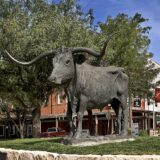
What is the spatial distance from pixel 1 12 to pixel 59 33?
13.9 ft

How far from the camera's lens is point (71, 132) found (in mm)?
12352

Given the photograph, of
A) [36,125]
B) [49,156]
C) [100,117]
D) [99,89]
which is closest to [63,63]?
[99,89]

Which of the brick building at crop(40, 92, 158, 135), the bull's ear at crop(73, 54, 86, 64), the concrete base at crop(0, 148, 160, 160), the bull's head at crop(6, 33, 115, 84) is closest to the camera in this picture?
the concrete base at crop(0, 148, 160, 160)

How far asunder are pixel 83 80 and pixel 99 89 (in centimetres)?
57

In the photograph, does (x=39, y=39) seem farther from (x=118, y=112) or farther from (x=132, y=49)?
(x=118, y=112)

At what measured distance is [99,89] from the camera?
1235 cm

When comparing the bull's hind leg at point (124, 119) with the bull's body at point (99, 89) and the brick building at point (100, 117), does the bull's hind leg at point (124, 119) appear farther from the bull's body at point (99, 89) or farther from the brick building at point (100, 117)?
the brick building at point (100, 117)

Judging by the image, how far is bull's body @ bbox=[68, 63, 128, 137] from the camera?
474 inches

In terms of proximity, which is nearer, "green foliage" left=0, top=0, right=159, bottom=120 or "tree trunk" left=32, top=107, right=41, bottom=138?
"green foliage" left=0, top=0, right=159, bottom=120

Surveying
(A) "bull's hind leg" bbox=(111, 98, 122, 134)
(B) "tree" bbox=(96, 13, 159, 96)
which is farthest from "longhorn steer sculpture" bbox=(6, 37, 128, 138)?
(B) "tree" bbox=(96, 13, 159, 96)

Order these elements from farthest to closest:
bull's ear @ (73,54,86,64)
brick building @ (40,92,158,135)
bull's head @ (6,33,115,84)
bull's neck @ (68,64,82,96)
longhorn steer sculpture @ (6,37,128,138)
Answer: brick building @ (40,92,158,135)
bull's ear @ (73,54,86,64)
bull's neck @ (68,64,82,96)
longhorn steer sculpture @ (6,37,128,138)
bull's head @ (6,33,115,84)

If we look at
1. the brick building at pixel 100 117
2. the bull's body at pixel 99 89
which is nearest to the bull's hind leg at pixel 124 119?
the bull's body at pixel 99 89

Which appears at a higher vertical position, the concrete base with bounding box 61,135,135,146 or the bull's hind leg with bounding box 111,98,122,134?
the bull's hind leg with bounding box 111,98,122,134

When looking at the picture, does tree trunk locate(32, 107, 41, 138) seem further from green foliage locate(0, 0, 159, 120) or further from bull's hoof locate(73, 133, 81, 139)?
bull's hoof locate(73, 133, 81, 139)
